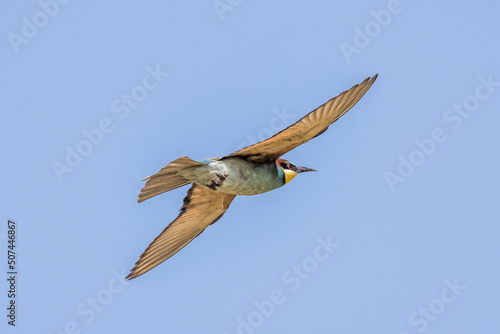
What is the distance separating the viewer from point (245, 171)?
9680 mm

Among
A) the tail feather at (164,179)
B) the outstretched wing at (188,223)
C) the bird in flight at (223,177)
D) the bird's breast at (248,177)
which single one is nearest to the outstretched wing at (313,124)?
the bird in flight at (223,177)

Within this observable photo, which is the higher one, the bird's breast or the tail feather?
the tail feather

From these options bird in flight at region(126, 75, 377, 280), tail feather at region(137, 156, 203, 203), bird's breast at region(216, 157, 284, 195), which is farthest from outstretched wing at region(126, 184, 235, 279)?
tail feather at region(137, 156, 203, 203)

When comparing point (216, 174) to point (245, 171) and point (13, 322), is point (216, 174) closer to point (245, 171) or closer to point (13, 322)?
point (245, 171)

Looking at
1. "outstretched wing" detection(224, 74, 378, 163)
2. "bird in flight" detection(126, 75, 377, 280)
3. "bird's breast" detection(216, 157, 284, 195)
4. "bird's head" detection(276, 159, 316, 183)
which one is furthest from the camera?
"bird's head" detection(276, 159, 316, 183)

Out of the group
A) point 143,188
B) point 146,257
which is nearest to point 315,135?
point 143,188

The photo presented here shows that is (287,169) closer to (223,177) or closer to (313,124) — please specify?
(223,177)

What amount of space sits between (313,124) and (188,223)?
2.39 m

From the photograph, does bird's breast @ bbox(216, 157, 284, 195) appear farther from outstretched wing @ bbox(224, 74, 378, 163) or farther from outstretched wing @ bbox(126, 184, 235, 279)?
outstretched wing @ bbox(126, 184, 235, 279)

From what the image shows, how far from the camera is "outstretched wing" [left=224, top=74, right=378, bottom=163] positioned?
8.98 m

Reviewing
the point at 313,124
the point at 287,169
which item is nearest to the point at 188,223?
the point at 287,169

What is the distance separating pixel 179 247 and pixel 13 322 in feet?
7.03

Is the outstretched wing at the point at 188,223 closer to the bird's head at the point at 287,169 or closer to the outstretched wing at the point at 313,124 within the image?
the bird's head at the point at 287,169

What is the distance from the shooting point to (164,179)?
367 inches
